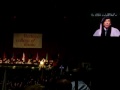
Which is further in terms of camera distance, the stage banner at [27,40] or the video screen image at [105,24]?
the stage banner at [27,40]

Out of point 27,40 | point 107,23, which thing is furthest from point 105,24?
point 27,40

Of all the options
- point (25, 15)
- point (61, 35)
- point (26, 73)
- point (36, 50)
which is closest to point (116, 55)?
point (61, 35)

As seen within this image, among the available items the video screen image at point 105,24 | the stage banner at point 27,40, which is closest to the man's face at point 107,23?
the video screen image at point 105,24

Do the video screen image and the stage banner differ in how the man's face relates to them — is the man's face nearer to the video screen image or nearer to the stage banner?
the video screen image

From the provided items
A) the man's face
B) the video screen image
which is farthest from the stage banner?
the man's face

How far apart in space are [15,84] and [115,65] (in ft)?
15.1

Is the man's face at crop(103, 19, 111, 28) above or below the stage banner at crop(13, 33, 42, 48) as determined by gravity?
above

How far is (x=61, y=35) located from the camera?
1366 centimetres

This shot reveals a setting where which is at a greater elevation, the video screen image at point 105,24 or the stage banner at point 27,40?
the video screen image at point 105,24

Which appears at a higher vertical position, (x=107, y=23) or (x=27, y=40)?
(x=107, y=23)

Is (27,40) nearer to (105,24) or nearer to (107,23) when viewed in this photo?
(105,24)

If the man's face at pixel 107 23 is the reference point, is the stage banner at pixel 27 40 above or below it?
below

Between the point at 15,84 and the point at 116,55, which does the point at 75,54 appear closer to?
the point at 116,55

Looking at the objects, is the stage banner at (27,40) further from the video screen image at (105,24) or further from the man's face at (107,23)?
the man's face at (107,23)
